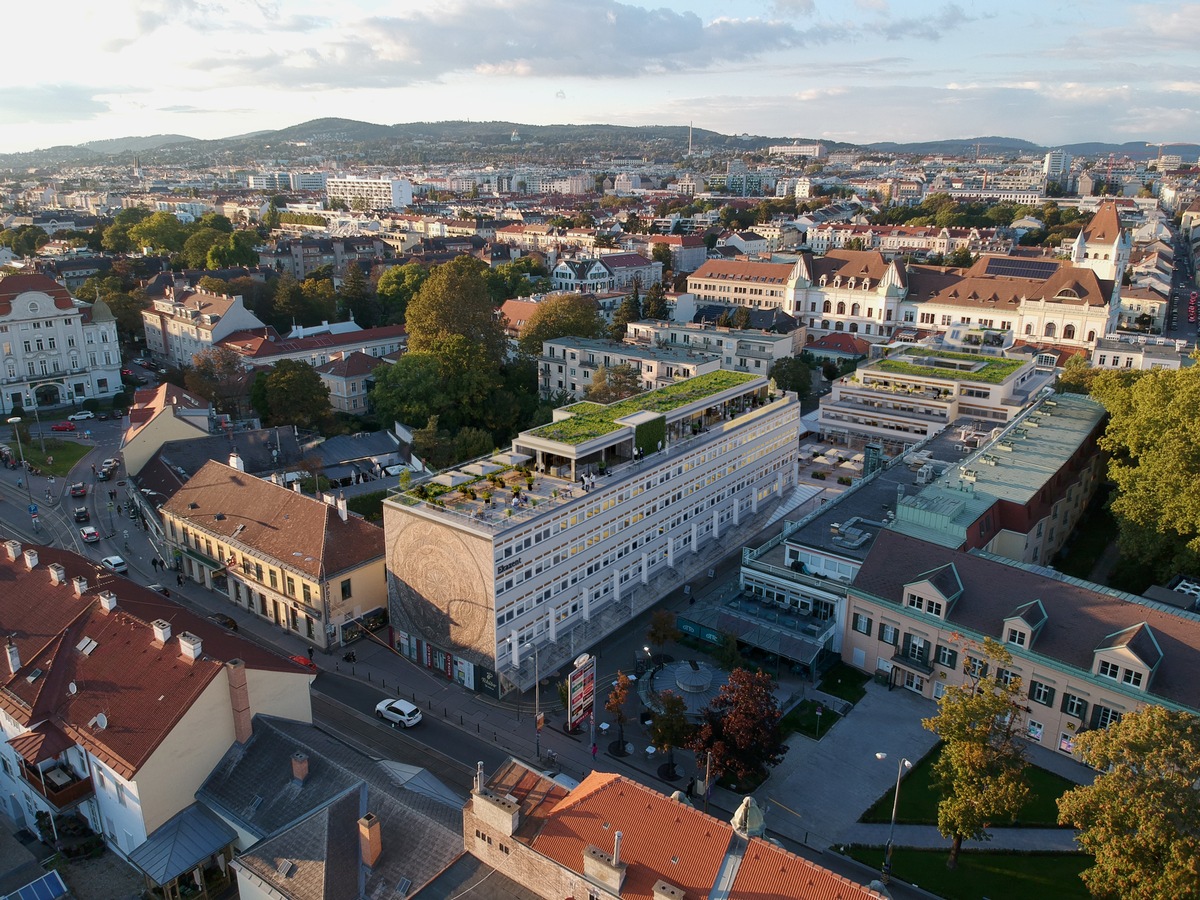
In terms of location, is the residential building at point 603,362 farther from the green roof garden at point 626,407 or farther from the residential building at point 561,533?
the residential building at point 561,533

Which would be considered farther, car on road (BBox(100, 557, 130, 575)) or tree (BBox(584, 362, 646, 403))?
tree (BBox(584, 362, 646, 403))

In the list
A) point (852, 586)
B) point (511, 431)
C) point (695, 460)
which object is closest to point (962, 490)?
point (852, 586)

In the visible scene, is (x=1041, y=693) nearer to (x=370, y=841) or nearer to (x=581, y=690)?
(x=581, y=690)

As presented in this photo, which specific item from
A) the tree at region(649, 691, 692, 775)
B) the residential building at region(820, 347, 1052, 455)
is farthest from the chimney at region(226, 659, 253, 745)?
the residential building at region(820, 347, 1052, 455)

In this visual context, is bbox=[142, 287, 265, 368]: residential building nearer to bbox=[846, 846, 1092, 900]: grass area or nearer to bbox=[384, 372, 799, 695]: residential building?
bbox=[384, 372, 799, 695]: residential building

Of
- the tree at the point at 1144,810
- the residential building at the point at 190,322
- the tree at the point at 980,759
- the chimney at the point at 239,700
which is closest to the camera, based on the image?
the tree at the point at 1144,810

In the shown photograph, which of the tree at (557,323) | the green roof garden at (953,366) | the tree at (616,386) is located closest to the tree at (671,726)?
the tree at (616,386)
